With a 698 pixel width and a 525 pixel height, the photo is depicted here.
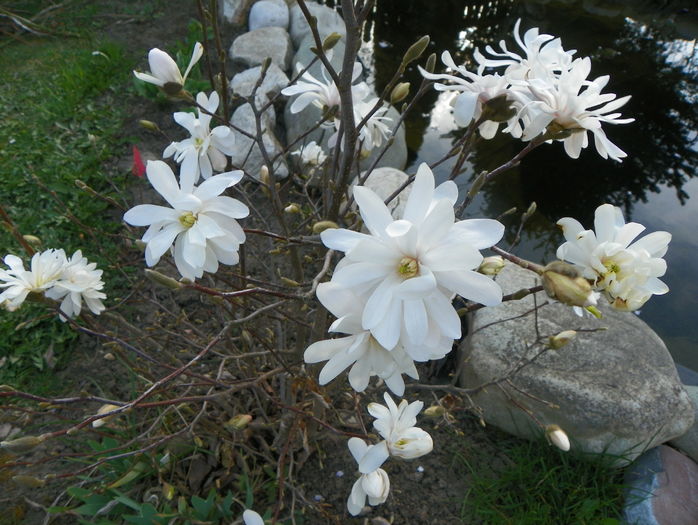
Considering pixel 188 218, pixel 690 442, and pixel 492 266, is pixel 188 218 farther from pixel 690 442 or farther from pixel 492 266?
pixel 690 442

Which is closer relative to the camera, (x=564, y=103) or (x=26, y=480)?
(x=564, y=103)

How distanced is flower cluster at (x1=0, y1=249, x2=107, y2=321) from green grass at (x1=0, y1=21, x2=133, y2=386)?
61cm

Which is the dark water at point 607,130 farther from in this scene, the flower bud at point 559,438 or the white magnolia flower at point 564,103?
the white magnolia flower at point 564,103

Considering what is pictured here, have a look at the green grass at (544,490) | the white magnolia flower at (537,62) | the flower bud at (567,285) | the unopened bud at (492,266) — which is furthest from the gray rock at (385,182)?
the flower bud at (567,285)

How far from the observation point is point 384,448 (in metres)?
1.33

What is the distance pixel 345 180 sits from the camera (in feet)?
4.25

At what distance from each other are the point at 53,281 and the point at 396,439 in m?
1.09

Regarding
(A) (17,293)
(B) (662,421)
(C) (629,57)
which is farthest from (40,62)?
(C) (629,57)

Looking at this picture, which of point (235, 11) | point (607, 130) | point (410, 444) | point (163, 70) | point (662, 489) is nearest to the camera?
point (163, 70)

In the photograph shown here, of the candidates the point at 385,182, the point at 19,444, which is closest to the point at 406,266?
the point at 19,444

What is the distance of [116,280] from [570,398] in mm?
2295

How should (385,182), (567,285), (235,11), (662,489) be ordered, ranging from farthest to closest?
(235,11), (385,182), (662,489), (567,285)

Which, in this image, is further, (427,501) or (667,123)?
(667,123)

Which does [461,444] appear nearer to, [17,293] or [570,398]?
[570,398]
